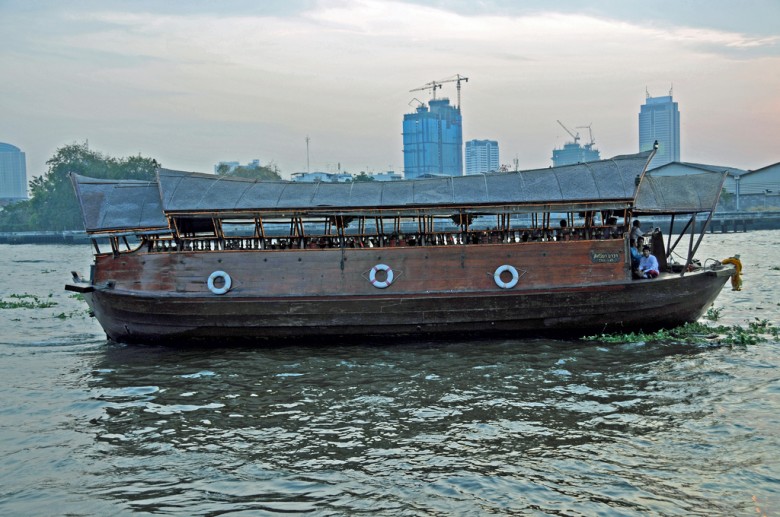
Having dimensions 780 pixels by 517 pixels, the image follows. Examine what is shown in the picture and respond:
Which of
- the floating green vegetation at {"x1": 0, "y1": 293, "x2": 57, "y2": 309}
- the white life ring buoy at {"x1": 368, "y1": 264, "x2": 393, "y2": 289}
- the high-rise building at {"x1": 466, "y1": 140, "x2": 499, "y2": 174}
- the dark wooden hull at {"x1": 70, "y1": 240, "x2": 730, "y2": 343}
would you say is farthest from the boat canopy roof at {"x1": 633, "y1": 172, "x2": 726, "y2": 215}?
the high-rise building at {"x1": 466, "y1": 140, "x2": 499, "y2": 174}

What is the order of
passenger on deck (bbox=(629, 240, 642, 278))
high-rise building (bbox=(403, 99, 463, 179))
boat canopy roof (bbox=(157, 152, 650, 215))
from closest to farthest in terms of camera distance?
boat canopy roof (bbox=(157, 152, 650, 215))
passenger on deck (bbox=(629, 240, 642, 278))
high-rise building (bbox=(403, 99, 463, 179))

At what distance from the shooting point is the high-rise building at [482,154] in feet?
561

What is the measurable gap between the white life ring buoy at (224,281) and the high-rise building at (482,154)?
160155 millimetres

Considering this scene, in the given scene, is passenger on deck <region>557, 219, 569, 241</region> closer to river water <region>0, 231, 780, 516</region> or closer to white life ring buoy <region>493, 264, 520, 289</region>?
white life ring buoy <region>493, 264, 520, 289</region>

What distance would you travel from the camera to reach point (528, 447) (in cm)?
786

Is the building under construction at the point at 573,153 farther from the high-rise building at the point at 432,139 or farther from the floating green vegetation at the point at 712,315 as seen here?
the floating green vegetation at the point at 712,315

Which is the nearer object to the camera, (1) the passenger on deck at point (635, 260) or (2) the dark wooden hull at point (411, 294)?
(2) the dark wooden hull at point (411, 294)

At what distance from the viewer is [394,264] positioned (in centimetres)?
1327

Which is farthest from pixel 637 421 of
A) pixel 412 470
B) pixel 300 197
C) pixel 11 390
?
pixel 11 390

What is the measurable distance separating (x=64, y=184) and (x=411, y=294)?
85.9 m

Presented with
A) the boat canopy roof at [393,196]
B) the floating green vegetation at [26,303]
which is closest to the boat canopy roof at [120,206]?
the boat canopy roof at [393,196]

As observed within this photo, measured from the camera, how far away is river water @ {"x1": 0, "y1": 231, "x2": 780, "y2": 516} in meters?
6.73

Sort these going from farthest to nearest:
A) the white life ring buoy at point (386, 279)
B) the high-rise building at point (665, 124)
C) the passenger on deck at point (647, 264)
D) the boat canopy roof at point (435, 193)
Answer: the high-rise building at point (665, 124), the passenger on deck at point (647, 264), the white life ring buoy at point (386, 279), the boat canopy roof at point (435, 193)

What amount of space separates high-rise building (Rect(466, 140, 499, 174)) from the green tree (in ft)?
326
